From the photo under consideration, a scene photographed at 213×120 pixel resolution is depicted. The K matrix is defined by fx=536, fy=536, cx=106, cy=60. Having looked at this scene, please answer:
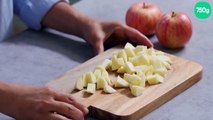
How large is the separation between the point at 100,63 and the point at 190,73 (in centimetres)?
22

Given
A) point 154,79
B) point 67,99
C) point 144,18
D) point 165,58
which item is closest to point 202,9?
point 144,18

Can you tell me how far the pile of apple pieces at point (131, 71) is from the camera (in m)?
1.20

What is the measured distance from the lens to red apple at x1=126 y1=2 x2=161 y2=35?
56.9 inches

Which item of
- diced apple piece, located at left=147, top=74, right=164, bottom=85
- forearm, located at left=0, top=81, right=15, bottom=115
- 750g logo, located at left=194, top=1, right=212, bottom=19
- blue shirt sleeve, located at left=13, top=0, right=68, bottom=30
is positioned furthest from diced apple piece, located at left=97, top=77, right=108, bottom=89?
750g logo, located at left=194, top=1, right=212, bottom=19

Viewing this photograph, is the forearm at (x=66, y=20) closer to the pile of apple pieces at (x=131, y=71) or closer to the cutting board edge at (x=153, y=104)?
the pile of apple pieces at (x=131, y=71)

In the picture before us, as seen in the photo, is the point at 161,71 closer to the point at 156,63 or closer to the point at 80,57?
the point at 156,63

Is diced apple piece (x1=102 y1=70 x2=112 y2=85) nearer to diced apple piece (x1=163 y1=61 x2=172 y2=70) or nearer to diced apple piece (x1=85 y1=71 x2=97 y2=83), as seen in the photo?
diced apple piece (x1=85 y1=71 x2=97 y2=83)

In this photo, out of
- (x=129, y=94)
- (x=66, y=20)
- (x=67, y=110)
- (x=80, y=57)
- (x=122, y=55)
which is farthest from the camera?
(x=66, y=20)

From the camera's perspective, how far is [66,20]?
1515 mm

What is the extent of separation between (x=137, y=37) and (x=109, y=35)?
8 centimetres

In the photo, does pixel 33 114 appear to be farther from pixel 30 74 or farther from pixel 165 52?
pixel 165 52

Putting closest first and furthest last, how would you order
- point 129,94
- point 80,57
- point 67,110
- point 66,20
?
point 67,110 < point 129,94 < point 80,57 < point 66,20

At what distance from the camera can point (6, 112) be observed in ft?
3.68

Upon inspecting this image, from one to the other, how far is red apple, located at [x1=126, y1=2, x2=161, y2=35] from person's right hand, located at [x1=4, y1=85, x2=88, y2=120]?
412mm
